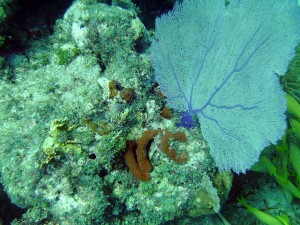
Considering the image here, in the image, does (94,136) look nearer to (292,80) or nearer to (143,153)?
(143,153)

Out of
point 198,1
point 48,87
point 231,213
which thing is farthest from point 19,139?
point 231,213

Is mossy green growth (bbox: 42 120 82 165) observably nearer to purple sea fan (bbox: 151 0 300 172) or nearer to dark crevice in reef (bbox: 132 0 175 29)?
purple sea fan (bbox: 151 0 300 172)

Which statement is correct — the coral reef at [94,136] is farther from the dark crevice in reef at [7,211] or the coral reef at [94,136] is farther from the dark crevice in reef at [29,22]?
the dark crevice in reef at [7,211]

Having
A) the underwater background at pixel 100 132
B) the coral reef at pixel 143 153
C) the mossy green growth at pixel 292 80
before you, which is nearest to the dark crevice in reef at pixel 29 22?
the underwater background at pixel 100 132

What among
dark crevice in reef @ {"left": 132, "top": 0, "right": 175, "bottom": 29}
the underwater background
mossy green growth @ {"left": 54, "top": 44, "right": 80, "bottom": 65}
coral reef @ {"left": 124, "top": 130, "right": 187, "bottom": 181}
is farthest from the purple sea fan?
dark crevice in reef @ {"left": 132, "top": 0, "right": 175, "bottom": 29}

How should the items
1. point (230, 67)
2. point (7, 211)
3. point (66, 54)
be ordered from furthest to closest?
point (7, 211) < point (66, 54) < point (230, 67)

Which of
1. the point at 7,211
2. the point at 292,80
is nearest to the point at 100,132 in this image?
the point at 7,211
